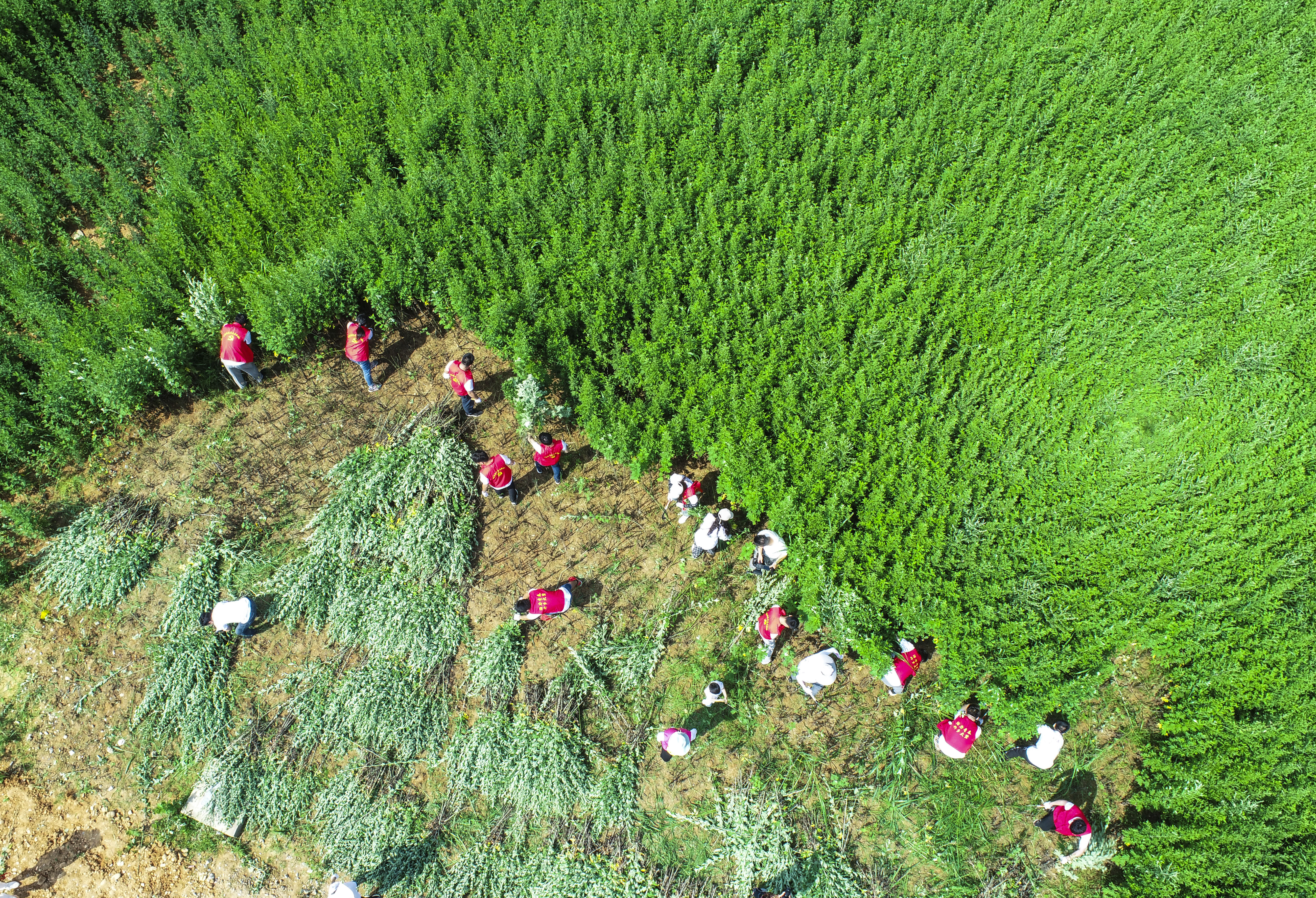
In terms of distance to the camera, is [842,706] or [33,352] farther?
[33,352]

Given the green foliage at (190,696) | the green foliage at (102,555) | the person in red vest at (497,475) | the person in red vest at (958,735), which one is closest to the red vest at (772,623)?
the person in red vest at (958,735)

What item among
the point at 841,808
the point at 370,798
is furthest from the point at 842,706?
the point at 370,798

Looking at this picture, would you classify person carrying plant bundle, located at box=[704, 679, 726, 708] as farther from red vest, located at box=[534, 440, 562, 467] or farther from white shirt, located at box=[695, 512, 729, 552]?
red vest, located at box=[534, 440, 562, 467]

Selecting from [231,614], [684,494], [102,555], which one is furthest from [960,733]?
[102,555]

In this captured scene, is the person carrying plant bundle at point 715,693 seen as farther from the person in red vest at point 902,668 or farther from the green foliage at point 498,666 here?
the green foliage at point 498,666

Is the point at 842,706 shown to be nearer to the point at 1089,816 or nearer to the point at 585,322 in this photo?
the point at 1089,816

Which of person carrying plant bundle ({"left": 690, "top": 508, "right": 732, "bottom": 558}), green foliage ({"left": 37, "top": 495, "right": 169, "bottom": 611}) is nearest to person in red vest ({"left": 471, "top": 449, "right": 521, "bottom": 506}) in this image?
person carrying plant bundle ({"left": 690, "top": 508, "right": 732, "bottom": 558})
